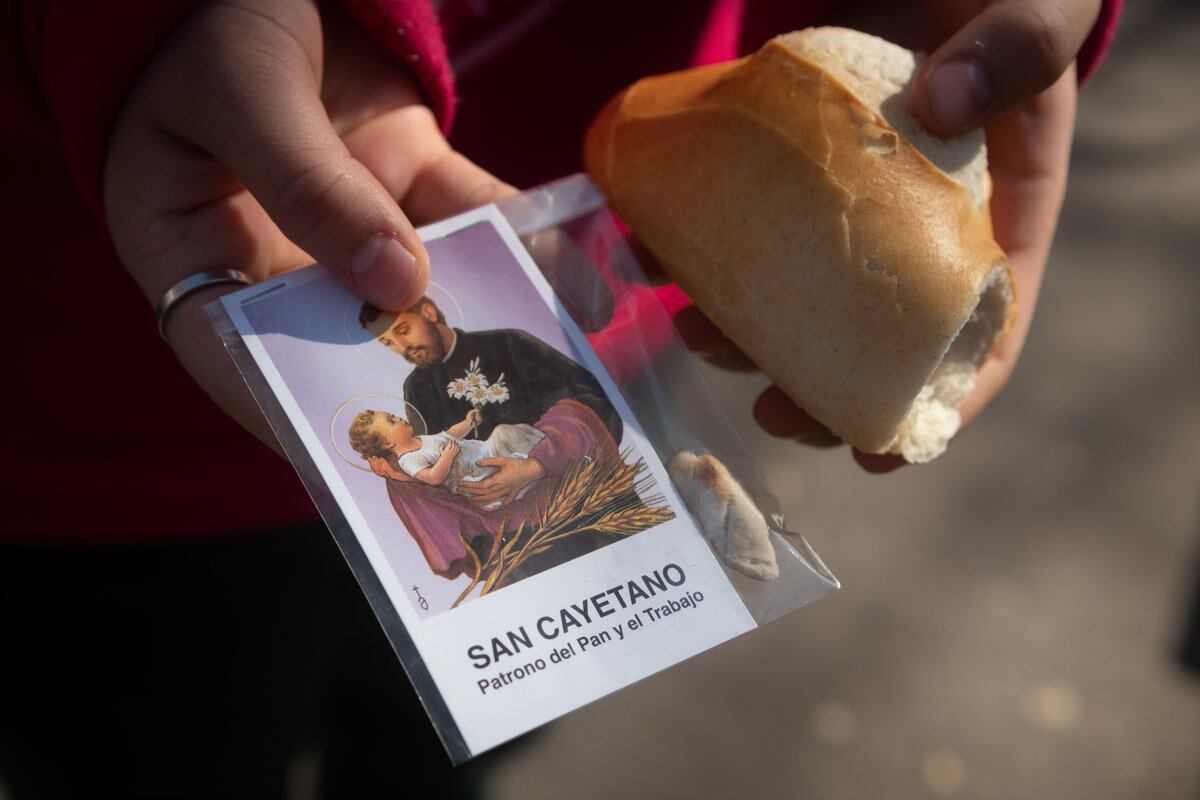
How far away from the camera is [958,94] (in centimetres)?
114

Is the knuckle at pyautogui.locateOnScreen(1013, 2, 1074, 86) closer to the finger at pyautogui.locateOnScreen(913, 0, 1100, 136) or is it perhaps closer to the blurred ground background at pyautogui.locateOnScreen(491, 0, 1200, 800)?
the finger at pyautogui.locateOnScreen(913, 0, 1100, 136)

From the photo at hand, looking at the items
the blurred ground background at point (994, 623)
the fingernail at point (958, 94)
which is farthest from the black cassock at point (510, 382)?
the blurred ground background at point (994, 623)

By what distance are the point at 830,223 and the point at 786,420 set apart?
341 mm

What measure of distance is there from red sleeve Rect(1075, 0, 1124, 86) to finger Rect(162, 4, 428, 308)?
1.16 m

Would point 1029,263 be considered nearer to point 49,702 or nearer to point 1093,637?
point 1093,637

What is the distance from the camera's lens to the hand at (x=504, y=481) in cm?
106

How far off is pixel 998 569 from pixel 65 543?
92.6 inches

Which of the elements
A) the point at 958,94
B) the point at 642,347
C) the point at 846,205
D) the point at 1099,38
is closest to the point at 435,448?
the point at 642,347

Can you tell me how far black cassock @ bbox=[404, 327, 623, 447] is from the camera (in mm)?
1110

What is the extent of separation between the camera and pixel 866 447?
1.22m

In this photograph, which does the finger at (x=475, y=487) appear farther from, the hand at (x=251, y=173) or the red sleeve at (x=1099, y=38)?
the red sleeve at (x=1099, y=38)

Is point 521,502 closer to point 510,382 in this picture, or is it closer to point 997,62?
point 510,382

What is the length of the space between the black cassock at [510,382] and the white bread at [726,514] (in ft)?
0.32

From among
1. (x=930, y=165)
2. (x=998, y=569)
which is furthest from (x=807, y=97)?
(x=998, y=569)
